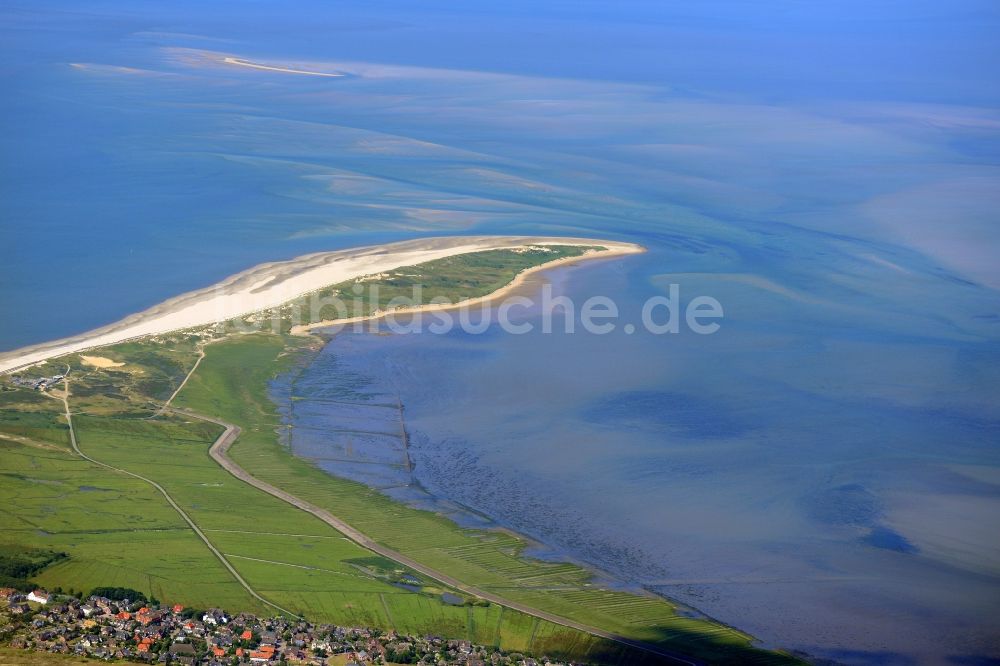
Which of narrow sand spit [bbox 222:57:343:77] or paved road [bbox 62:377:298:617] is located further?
narrow sand spit [bbox 222:57:343:77]

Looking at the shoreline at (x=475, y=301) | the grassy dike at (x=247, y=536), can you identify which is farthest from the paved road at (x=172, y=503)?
the shoreline at (x=475, y=301)

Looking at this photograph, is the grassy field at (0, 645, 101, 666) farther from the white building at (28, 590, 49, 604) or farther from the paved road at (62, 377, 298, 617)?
the paved road at (62, 377, 298, 617)

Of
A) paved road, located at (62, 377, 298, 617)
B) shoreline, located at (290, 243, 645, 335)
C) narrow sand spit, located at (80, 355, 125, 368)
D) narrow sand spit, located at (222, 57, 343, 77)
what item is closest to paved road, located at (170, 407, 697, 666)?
paved road, located at (62, 377, 298, 617)

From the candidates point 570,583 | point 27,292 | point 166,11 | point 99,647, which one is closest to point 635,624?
point 570,583

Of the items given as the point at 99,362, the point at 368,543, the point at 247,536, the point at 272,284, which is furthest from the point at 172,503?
the point at 272,284

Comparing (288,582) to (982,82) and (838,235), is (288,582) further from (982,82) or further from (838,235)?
(982,82)

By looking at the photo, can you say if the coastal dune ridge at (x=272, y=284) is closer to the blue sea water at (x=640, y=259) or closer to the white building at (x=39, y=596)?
the blue sea water at (x=640, y=259)

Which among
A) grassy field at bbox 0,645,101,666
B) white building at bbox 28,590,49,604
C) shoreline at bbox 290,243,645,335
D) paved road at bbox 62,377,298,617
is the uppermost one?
shoreline at bbox 290,243,645,335
